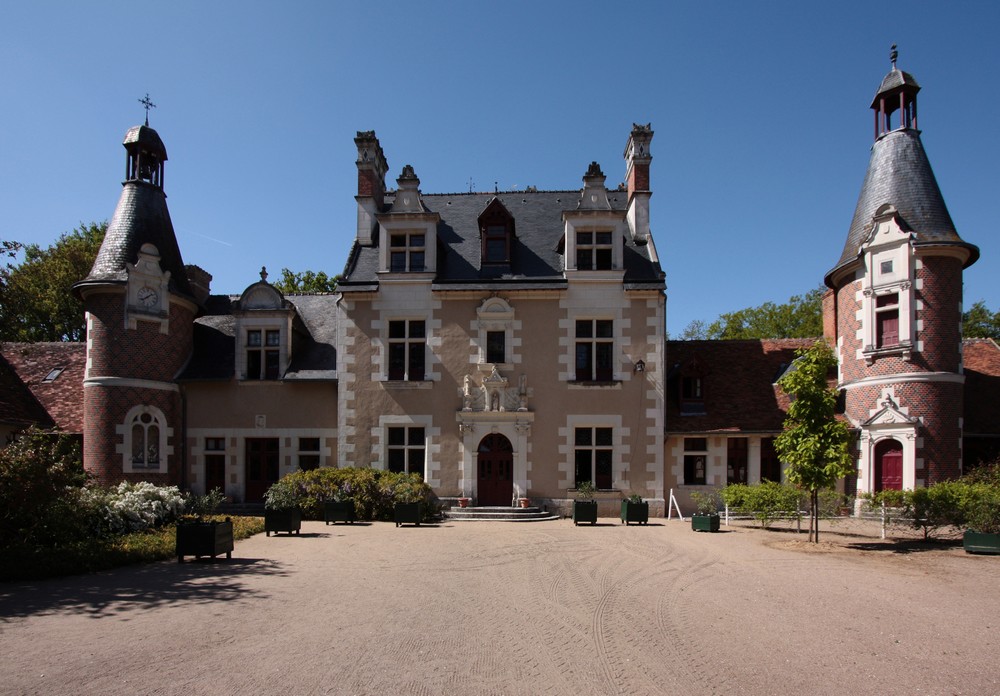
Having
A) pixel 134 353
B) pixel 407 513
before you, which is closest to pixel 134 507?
pixel 407 513

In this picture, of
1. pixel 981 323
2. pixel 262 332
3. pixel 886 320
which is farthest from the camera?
pixel 981 323

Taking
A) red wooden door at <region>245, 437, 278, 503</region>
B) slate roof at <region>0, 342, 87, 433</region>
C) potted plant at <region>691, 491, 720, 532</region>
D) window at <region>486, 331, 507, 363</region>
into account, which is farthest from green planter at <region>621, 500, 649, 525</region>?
slate roof at <region>0, 342, 87, 433</region>

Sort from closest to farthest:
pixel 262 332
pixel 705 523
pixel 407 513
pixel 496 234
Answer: pixel 705 523 < pixel 407 513 < pixel 496 234 < pixel 262 332

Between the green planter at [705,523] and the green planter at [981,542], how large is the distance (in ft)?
16.9

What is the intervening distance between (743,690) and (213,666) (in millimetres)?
5138

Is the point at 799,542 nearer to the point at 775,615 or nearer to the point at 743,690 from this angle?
the point at 775,615

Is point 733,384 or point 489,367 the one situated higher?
point 489,367

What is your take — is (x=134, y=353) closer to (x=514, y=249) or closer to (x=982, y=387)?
(x=514, y=249)

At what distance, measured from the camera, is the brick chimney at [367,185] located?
22609 mm

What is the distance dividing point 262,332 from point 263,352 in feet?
2.20

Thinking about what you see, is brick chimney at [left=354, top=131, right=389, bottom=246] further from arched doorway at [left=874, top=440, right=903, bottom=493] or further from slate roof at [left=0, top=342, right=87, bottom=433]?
arched doorway at [left=874, top=440, right=903, bottom=493]

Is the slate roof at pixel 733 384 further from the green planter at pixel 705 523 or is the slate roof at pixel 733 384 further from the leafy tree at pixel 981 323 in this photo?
the leafy tree at pixel 981 323

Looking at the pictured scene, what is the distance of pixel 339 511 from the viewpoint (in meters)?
17.5

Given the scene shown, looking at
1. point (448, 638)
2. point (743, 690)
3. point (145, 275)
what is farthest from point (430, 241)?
point (743, 690)
